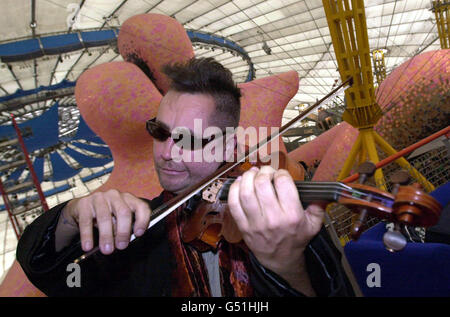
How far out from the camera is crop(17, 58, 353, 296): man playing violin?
2.22 ft

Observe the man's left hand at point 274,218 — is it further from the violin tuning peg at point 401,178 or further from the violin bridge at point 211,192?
the violin bridge at point 211,192

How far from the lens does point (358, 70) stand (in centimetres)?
222

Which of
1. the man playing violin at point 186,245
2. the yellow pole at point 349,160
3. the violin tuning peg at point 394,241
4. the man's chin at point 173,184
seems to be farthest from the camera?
the yellow pole at point 349,160

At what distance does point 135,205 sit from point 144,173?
1.95 m

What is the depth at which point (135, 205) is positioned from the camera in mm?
756

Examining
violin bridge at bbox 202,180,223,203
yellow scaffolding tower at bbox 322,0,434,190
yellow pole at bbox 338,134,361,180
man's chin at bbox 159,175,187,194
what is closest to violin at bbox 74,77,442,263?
violin bridge at bbox 202,180,223,203

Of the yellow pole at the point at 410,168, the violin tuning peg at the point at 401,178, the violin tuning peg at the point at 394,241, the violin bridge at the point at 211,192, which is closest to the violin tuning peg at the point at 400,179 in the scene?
the violin tuning peg at the point at 401,178

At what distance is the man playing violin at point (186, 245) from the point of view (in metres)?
0.68

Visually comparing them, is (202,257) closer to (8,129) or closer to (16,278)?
(16,278)

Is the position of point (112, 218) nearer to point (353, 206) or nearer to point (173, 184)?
point (173, 184)

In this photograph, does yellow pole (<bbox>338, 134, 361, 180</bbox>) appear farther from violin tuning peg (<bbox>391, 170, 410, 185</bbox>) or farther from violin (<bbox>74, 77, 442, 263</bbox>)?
violin tuning peg (<bbox>391, 170, 410, 185</bbox>)

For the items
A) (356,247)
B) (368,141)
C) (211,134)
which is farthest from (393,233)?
(368,141)

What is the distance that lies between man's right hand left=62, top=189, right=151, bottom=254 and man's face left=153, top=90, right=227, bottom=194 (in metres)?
0.49

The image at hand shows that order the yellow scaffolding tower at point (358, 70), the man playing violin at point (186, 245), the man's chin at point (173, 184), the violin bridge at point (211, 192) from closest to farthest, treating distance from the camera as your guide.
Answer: the man playing violin at point (186, 245) < the violin bridge at point (211, 192) < the man's chin at point (173, 184) < the yellow scaffolding tower at point (358, 70)
